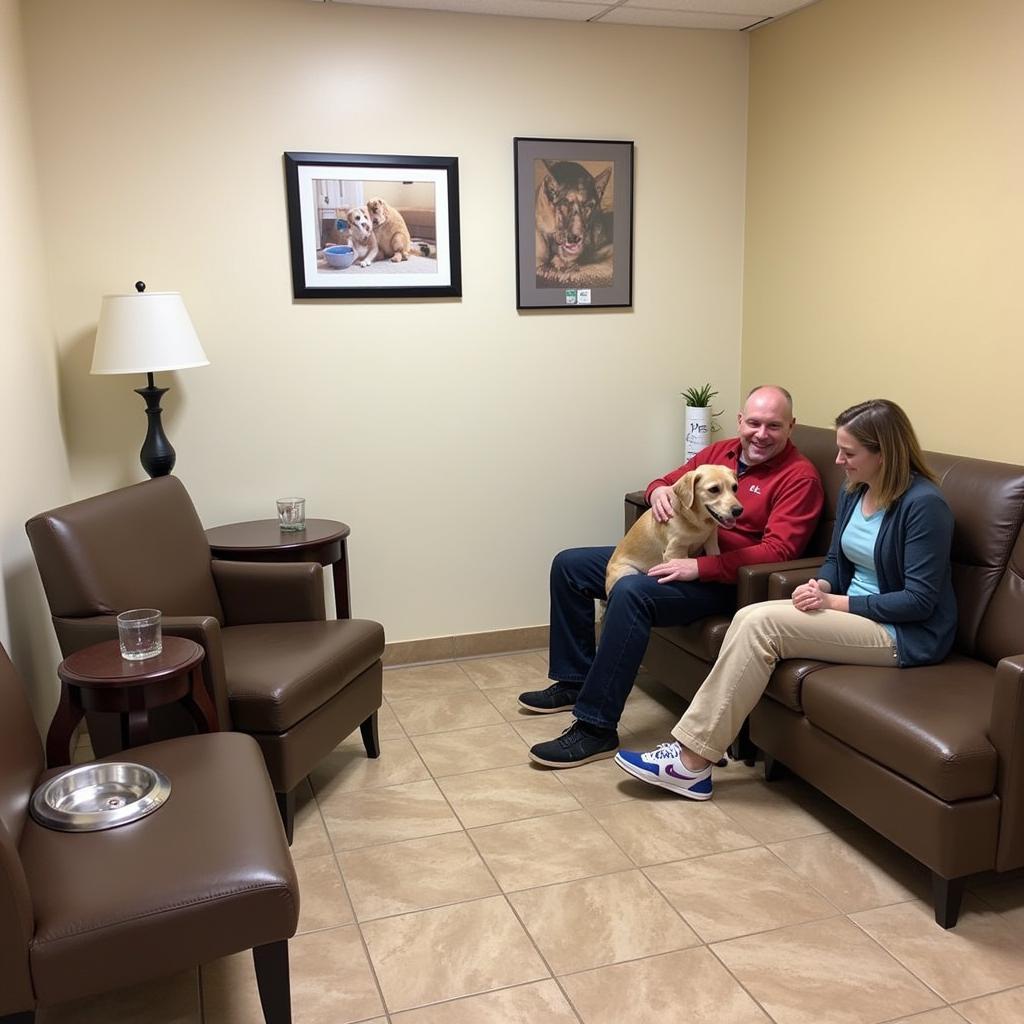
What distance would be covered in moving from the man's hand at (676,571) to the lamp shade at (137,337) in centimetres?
166

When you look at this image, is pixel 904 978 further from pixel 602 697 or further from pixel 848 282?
pixel 848 282

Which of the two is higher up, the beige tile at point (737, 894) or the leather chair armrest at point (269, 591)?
the leather chair armrest at point (269, 591)

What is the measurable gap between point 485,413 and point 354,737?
1.35 metres

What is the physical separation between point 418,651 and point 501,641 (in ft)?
1.14

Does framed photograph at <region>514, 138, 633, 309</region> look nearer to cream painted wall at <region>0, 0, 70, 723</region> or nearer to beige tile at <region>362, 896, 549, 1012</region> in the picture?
cream painted wall at <region>0, 0, 70, 723</region>

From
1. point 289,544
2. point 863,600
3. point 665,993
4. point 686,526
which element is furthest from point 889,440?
point 289,544

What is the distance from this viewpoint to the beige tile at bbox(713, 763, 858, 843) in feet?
8.67

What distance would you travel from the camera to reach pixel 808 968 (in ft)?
6.79

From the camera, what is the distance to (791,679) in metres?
2.61

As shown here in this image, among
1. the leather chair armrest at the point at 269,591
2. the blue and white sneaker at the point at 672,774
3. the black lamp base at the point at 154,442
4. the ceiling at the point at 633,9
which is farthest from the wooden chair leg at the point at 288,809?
the ceiling at the point at 633,9

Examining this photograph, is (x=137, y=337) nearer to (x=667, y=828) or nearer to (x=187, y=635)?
(x=187, y=635)

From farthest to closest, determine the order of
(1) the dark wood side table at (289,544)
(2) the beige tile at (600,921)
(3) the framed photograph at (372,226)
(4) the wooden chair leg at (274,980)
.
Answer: (3) the framed photograph at (372,226) < (1) the dark wood side table at (289,544) < (2) the beige tile at (600,921) < (4) the wooden chair leg at (274,980)

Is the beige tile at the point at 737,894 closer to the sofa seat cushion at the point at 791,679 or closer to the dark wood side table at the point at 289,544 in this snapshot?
A: the sofa seat cushion at the point at 791,679

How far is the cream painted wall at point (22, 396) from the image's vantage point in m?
2.53
